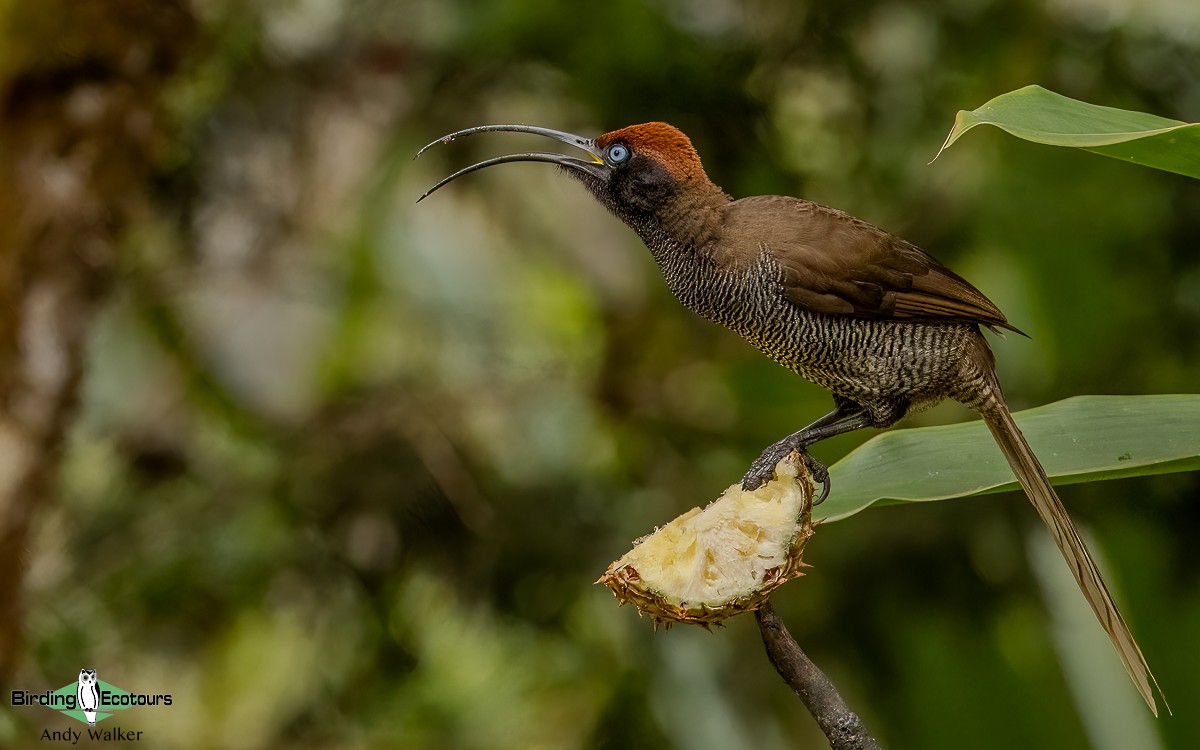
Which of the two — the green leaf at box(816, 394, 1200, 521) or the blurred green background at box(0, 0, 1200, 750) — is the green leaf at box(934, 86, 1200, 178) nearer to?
the green leaf at box(816, 394, 1200, 521)

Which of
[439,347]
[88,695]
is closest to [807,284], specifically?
[439,347]

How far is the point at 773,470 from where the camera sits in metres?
1.48

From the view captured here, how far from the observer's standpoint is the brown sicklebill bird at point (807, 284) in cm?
149

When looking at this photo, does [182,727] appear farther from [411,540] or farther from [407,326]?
[407,326]

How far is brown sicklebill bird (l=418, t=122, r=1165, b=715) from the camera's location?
149cm

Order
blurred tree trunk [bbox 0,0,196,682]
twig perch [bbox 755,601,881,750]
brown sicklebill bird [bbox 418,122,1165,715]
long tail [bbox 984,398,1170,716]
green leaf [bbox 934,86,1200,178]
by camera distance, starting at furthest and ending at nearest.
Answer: blurred tree trunk [bbox 0,0,196,682] < brown sicklebill bird [bbox 418,122,1165,715] < long tail [bbox 984,398,1170,716] < twig perch [bbox 755,601,881,750] < green leaf [bbox 934,86,1200,178]

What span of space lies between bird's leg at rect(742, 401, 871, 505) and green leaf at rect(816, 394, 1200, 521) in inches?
1.1

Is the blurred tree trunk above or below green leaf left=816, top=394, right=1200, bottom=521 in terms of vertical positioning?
above

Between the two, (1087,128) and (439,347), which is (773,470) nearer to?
(1087,128)

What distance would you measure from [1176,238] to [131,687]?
2.84 meters

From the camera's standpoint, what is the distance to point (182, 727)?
111 inches

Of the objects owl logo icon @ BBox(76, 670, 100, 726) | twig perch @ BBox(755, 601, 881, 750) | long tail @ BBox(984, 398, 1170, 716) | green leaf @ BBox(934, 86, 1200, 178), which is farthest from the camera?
owl logo icon @ BBox(76, 670, 100, 726)

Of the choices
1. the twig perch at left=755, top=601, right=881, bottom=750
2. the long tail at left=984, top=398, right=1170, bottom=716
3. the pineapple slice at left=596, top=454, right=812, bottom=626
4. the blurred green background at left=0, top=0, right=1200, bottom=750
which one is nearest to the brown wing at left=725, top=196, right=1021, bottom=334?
the long tail at left=984, top=398, right=1170, bottom=716

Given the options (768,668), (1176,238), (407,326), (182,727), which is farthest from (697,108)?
(182,727)
